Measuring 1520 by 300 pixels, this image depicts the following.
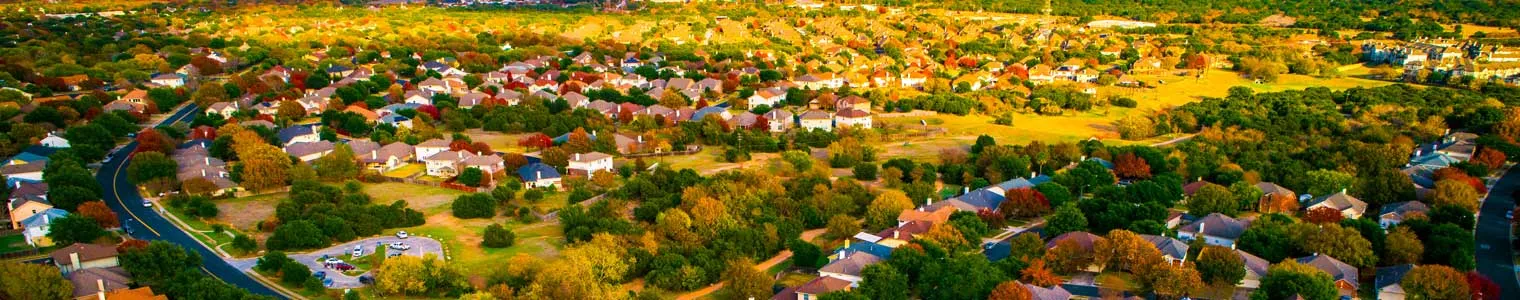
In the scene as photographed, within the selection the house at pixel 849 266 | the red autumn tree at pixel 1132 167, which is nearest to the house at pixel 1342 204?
the red autumn tree at pixel 1132 167

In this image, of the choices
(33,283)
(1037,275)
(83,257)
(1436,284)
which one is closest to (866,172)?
(1037,275)

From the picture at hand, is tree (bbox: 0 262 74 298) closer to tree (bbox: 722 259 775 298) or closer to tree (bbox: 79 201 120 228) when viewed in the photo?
tree (bbox: 79 201 120 228)

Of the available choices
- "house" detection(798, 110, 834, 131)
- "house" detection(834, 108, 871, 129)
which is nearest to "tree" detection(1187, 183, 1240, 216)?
"house" detection(834, 108, 871, 129)

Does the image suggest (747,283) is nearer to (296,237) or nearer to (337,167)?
(296,237)

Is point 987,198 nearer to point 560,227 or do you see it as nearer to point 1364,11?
point 560,227

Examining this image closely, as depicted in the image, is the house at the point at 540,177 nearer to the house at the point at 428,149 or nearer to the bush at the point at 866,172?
the house at the point at 428,149
